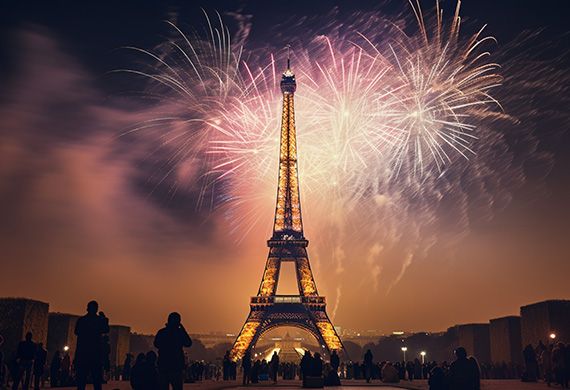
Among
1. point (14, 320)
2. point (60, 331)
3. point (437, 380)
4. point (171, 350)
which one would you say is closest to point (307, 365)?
point (437, 380)

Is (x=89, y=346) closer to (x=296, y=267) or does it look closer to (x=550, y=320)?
(x=550, y=320)

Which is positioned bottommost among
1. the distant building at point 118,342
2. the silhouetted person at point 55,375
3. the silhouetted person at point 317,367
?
the silhouetted person at point 55,375

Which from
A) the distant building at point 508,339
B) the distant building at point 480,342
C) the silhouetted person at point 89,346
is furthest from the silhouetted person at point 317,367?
the distant building at point 480,342

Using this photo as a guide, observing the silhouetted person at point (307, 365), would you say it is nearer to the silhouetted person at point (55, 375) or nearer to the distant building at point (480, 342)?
the silhouetted person at point (55, 375)

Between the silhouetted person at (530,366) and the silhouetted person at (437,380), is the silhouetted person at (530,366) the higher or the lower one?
the higher one

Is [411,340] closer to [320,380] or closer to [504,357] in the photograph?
[504,357]

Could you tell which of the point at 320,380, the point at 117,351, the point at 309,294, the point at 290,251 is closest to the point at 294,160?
the point at 290,251
